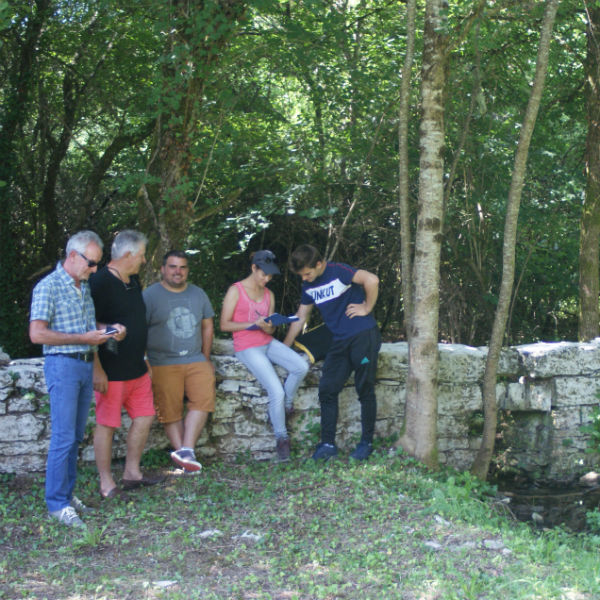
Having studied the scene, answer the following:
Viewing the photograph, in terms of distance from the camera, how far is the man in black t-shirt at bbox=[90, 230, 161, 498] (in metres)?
4.74

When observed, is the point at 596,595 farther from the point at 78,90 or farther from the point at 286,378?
the point at 78,90

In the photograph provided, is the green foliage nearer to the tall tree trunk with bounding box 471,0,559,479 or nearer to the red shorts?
the tall tree trunk with bounding box 471,0,559,479

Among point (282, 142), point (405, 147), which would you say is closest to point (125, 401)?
point (405, 147)

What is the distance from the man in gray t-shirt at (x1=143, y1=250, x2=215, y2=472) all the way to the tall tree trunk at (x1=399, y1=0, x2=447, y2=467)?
64.8 inches

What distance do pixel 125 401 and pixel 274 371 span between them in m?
1.26

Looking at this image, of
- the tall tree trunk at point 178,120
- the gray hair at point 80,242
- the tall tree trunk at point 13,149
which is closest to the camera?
the gray hair at point 80,242

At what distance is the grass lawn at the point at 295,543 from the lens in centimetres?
349

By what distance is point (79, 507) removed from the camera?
450 cm

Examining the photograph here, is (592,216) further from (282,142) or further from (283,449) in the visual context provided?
(283,449)

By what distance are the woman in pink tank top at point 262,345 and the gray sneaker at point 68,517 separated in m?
1.80

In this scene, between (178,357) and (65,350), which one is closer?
(65,350)

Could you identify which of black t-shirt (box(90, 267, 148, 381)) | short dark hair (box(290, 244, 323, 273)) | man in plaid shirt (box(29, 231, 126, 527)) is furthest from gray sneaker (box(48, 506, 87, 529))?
short dark hair (box(290, 244, 323, 273))

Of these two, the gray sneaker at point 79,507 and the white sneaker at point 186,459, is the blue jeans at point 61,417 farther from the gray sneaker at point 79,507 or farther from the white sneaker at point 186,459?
the white sneaker at point 186,459

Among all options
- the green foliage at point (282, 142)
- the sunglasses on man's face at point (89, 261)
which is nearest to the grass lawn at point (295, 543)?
the sunglasses on man's face at point (89, 261)
